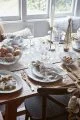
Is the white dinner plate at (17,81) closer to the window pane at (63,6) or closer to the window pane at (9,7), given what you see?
the window pane at (9,7)

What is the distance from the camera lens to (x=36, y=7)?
350 cm

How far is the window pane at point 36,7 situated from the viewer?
11.2 feet

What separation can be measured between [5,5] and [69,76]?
2.08m

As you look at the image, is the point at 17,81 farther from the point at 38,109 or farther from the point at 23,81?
the point at 38,109

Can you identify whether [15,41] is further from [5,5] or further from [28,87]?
[5,5]

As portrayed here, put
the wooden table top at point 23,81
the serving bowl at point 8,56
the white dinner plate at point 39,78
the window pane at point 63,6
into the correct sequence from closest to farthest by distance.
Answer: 1. the wooden table top at point 23,81
2. the white dinner plate at point 39,78
3. the serving bowl at point 8,56
4. the window pane at point 63,6

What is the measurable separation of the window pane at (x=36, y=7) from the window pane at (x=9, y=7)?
0.20 m

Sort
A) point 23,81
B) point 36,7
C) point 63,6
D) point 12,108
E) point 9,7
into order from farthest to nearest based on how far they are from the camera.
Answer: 1. point 63,6
2. point 36,7
3. point 9,7
4. point 23,81
5. point 12,108

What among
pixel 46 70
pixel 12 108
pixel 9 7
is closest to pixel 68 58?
pixel 46 70

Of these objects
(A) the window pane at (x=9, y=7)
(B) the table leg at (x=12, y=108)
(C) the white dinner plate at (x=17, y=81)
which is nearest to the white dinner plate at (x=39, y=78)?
(C) the white dinner plate at (x=17, y=81)

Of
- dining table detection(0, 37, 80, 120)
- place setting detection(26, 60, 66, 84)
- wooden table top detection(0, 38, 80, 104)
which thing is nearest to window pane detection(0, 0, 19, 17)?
dining table detection(0, 37, 80, 120)

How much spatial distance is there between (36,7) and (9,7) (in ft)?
1.51

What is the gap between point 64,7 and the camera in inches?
146

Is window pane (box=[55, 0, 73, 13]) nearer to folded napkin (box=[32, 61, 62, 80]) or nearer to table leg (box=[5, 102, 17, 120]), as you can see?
folded napkin (box=[32, 61, 62, 80])
